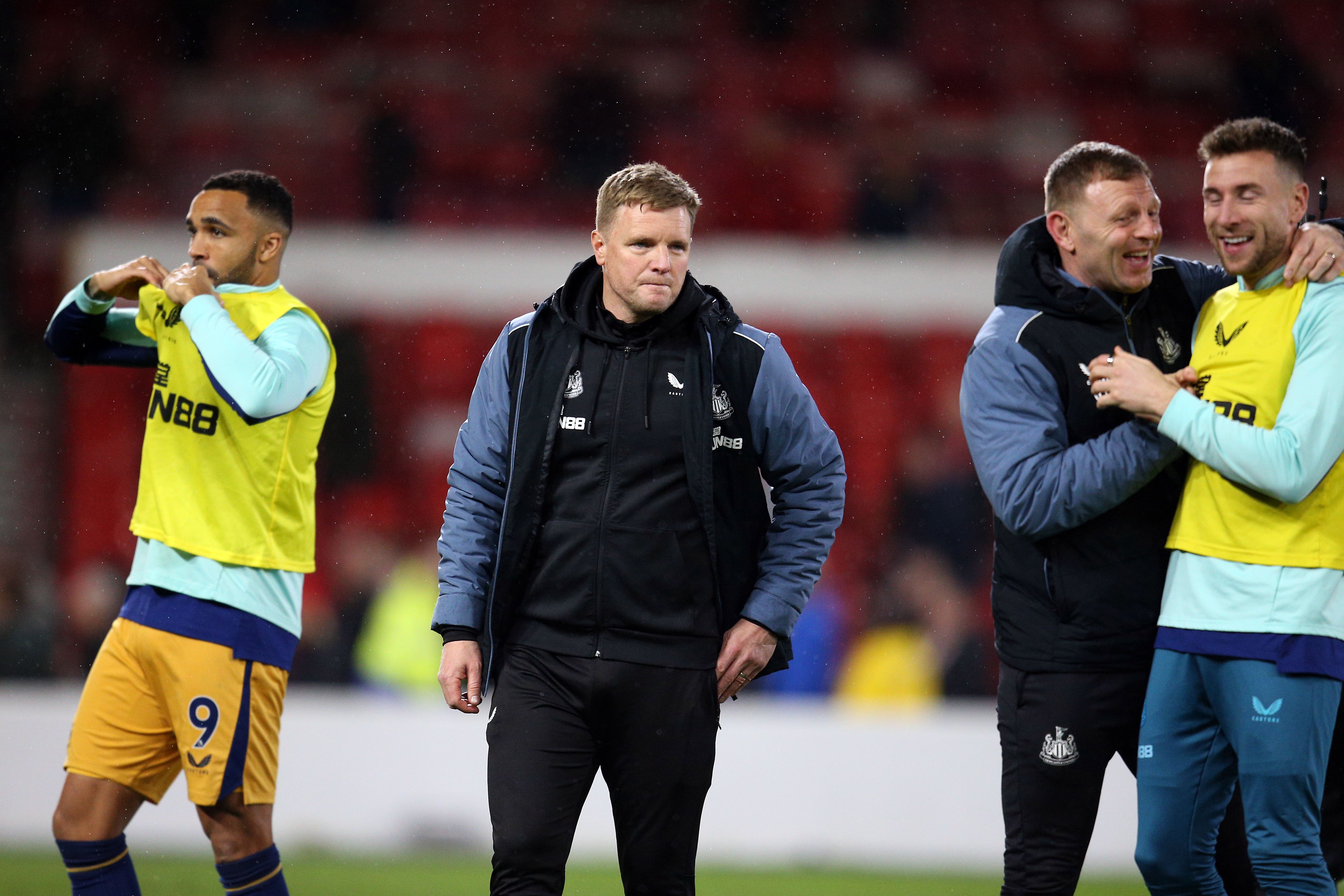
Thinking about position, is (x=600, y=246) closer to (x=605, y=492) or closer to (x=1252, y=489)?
(x=605, y=492)

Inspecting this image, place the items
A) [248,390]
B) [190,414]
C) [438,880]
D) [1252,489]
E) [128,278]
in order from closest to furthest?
[1252,489] → [248,390] → [190,414] → [128,278] → [438,880]

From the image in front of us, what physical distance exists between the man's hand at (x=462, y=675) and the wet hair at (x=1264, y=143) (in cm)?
212

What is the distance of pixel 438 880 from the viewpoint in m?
6.46

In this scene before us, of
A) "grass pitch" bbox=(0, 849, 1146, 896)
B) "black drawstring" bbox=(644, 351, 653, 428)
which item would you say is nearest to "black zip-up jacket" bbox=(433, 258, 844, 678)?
"black drawstring" bbox=(644, 351, 653, 428)

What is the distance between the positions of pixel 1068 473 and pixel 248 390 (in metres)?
2.06

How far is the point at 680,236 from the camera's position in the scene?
3240mm

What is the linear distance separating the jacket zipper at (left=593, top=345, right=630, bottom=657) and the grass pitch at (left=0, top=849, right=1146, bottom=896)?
9.93 ft

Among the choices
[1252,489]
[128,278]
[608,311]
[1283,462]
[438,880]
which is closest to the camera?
[1283,462]

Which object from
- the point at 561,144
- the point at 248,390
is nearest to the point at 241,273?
the point at 248,390

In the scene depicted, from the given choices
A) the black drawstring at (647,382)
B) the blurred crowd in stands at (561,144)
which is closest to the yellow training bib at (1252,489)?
the black drawstring at (647,382)

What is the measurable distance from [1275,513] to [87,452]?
1033 cm

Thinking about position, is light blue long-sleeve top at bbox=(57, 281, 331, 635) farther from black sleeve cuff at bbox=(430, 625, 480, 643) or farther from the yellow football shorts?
black sleeve cuff at bbox=(430, 625, 480, 643)

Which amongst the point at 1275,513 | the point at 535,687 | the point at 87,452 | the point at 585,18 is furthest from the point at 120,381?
the point at 1275,513

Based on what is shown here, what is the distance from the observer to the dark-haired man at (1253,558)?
119 inches
